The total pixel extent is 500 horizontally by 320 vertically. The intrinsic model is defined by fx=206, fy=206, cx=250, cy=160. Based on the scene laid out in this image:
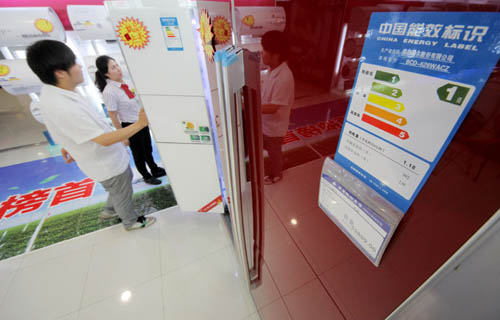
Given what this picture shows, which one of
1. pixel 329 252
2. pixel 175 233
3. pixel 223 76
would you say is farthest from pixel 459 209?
pixel 175 233

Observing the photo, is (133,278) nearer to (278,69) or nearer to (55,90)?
(55,90)

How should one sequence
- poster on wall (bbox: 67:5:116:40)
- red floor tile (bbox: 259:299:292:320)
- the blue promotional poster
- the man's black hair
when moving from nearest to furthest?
the blue promotional poster, the man's black hair, red floor tile (bbox: 259:299:292:320), poster on wall (bbox: 67:5:116:40)

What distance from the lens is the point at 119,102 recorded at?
7.23 ft

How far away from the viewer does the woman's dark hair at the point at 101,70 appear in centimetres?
206

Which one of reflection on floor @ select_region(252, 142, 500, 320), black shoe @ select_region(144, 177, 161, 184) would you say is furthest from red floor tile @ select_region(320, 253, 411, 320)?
black shoe @ select_region(144, 177, 161, 184)

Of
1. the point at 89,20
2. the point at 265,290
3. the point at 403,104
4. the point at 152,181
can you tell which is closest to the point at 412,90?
the point at 403,104

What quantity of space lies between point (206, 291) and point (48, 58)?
1.95 m

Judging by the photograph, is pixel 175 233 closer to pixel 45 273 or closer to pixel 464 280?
pixel 45 273

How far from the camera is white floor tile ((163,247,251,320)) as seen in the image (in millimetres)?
1521

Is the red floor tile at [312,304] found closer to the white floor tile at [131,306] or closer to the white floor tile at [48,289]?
the white floor tile at [131,306]

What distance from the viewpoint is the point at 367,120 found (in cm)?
41

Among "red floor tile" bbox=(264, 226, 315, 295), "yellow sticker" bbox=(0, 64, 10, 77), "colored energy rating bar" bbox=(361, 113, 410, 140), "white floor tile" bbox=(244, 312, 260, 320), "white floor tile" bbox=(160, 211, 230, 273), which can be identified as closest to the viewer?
"colored energy rating bar" bbox=(361, 113, 410, 140)

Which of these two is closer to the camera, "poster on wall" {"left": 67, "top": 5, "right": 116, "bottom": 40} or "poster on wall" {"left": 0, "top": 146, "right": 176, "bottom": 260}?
"poster on wall" {"left": 0, "top": 146, "right": 176, "bottom": 260}

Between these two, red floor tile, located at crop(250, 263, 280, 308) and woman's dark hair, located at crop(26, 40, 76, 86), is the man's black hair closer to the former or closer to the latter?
red floor tile, located at crop(250, 263, 280, 308)
